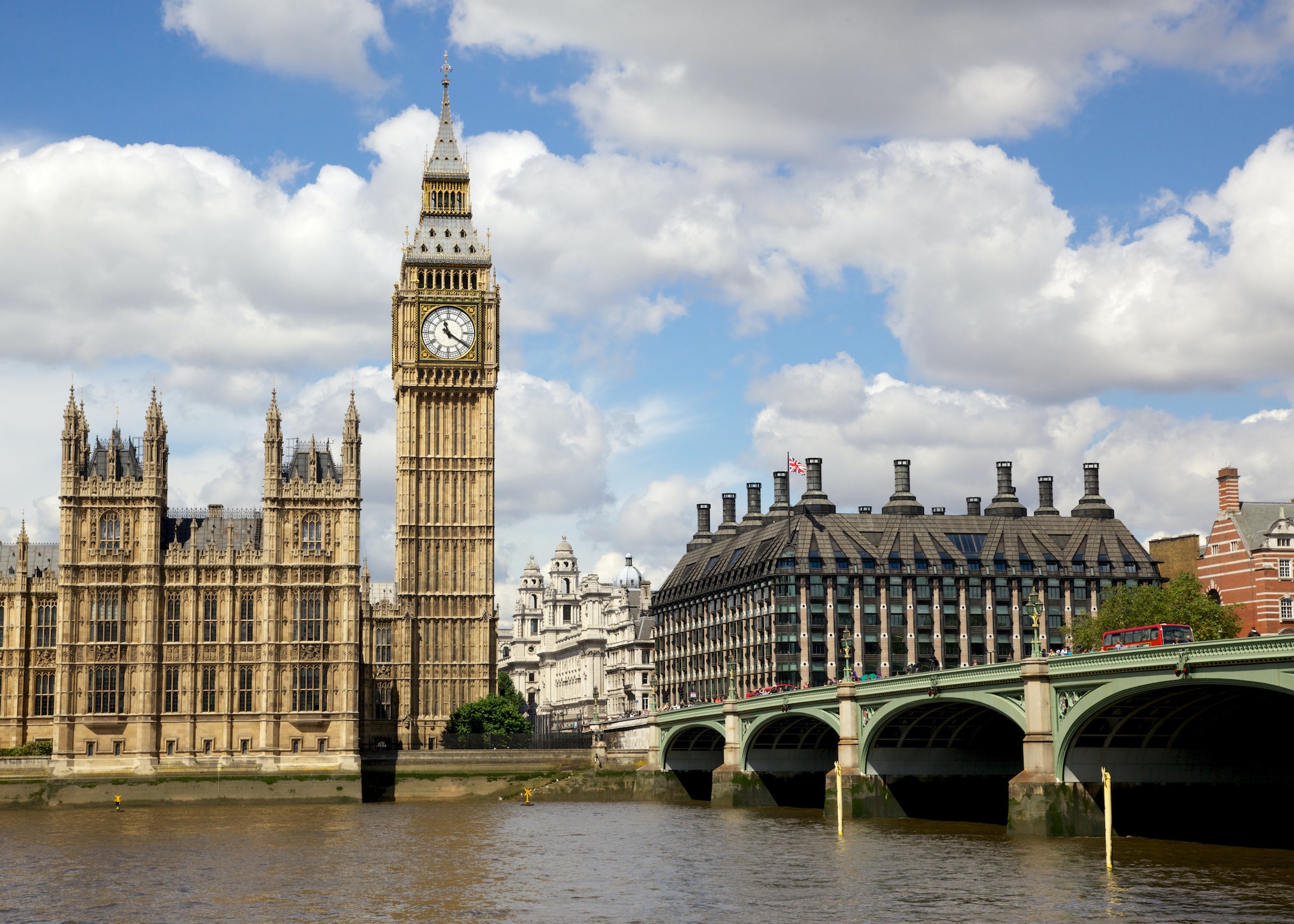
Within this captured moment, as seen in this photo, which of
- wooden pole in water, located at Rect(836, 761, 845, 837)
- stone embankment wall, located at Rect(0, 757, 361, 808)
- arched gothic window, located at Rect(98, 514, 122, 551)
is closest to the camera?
wooden pole in water, located at Rect(836, 761, 845, 837)

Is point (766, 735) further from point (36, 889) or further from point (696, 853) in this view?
point (36, 889)

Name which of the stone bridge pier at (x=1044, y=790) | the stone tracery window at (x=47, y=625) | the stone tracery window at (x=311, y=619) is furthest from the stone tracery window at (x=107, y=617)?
the stone bridge pier at (x=1044, y=790)

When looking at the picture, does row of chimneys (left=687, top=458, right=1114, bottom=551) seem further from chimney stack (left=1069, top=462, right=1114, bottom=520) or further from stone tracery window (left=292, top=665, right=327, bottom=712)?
stone tracery window (left=292, top=665, right=327, bottom=712)

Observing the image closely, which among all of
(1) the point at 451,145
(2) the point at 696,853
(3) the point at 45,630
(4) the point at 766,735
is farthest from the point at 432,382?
(2) the point at 696,853

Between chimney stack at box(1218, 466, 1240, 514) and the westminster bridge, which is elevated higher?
chimney stack at box(1218, 466, 1240, 514)

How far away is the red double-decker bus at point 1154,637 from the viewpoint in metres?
73.3

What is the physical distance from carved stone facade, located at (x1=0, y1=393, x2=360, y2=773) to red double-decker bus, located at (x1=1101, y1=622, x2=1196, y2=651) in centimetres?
6951

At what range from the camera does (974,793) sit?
99.9 meters

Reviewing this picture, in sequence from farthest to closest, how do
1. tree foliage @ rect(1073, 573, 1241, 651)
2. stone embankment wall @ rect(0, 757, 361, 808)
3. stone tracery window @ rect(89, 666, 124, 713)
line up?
stone tracery window @ rect(89, 666, 124, 713) → tree foliage @ rect(1073, 573, 1241, 651) → stone embankment wall @ rect(0, 757, 361, 808)

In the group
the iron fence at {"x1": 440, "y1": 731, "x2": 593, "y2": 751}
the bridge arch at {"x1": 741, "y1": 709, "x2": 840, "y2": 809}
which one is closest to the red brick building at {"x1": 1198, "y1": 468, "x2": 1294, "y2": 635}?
the bridge arch at {"x1": 741, "y1": 709, "x2": 840, "y2": 809}

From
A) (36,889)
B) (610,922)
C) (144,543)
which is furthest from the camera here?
(144,543)

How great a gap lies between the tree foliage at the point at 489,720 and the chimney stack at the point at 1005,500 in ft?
Answer: 193

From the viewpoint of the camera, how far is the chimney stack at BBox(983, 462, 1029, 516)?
6909 inches

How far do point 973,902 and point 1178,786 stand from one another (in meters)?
25.6
